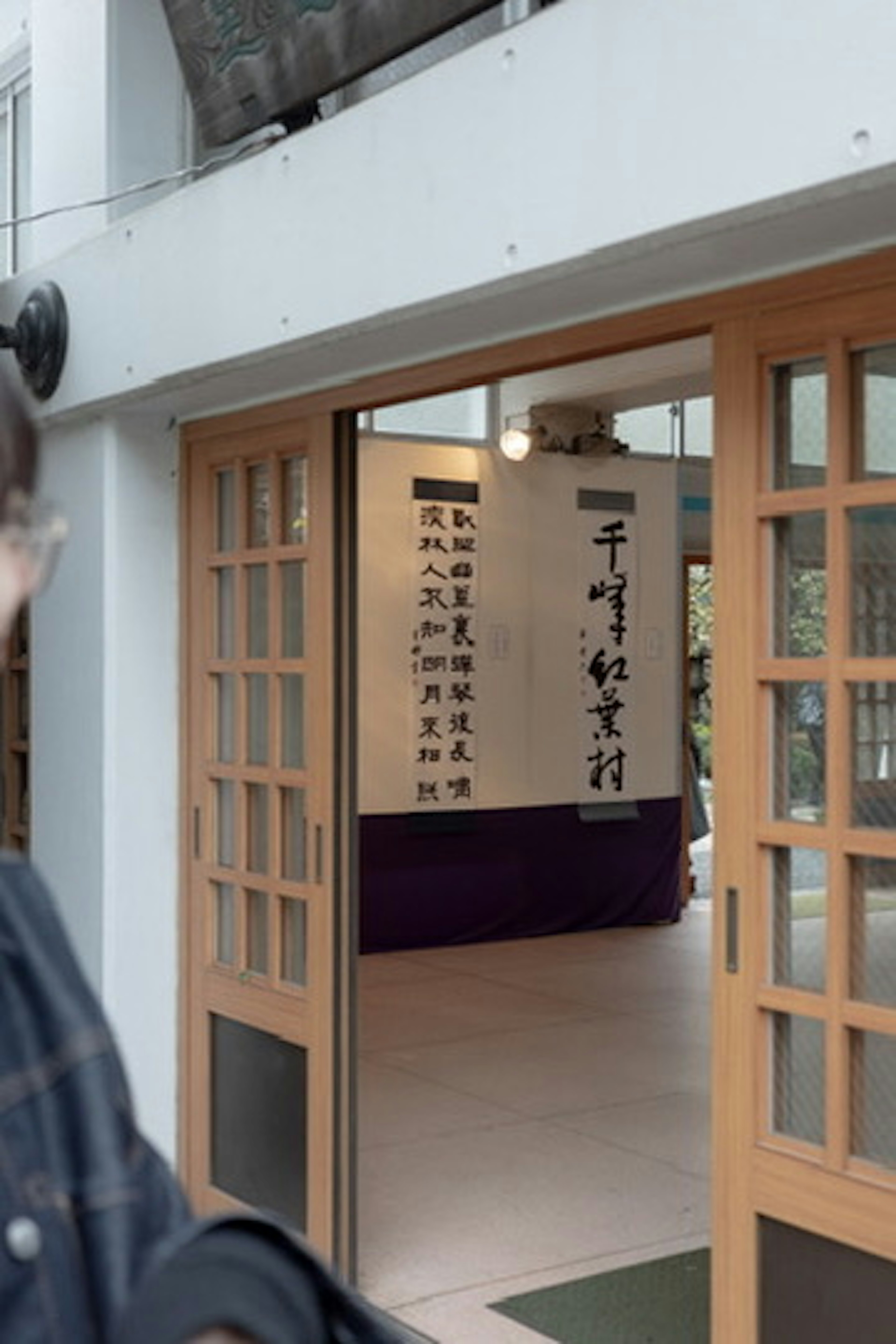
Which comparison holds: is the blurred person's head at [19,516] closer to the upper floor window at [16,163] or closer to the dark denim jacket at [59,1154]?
the dark denim jacket at [59,1154]

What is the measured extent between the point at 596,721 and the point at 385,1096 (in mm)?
3976

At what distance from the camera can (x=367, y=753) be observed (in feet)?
29.5

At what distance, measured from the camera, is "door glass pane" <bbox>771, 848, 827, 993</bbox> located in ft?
9.78

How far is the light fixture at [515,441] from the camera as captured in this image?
9.34 m

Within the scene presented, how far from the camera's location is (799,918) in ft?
10.1

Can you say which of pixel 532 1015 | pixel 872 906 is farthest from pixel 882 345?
pixel 532 1015

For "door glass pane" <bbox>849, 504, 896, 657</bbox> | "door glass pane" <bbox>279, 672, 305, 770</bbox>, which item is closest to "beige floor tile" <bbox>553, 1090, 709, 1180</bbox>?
"door glass pane" <bbox>279, 672, 305, 770</bbox>

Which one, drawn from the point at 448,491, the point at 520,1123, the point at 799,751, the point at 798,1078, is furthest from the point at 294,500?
the point at 448,491

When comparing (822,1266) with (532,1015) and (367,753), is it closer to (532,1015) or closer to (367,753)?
(532,1015)

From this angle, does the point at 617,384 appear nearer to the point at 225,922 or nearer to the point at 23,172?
the point at 23,172

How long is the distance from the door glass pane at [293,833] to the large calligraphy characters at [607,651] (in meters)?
5.46

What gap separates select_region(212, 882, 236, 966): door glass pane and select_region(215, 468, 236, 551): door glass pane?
887mm

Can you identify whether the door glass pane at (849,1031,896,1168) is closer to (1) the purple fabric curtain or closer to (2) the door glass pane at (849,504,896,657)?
(2) the door glass pane at (849,504,896,657)

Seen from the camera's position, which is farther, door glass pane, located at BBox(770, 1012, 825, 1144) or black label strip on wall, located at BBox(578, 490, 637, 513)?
black label strip on wall, located at BBox(578, 490, 637, 513)
